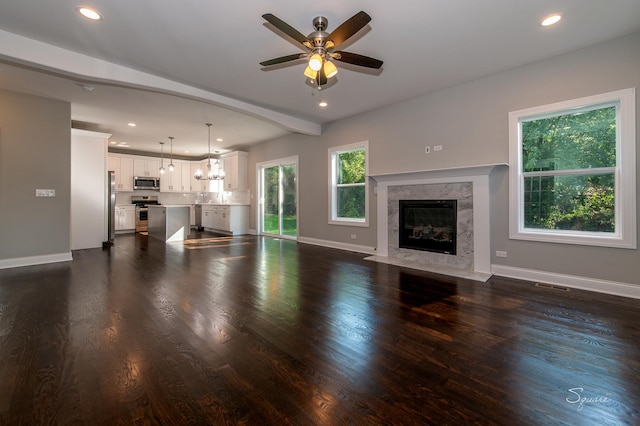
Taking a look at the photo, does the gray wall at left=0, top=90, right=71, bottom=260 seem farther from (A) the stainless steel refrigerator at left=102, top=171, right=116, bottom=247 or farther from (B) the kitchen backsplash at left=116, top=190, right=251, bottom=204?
(B) the kitchen backsplash at left=116, top=190, right=251, bottom=204

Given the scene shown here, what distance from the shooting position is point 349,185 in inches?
235

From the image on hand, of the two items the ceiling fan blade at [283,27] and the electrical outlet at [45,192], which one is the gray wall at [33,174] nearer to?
the electrical outlet at [45,192]

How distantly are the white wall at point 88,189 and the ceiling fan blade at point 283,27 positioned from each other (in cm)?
594

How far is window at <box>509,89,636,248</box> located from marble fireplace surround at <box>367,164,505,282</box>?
15.0 inches

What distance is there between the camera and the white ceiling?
2.58 meters

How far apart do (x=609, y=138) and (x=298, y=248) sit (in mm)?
5192

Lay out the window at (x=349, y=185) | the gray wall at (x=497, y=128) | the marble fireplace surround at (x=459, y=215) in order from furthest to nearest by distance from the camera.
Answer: the window at (x=349, y=185)
the marble fireplace surround at (x=459, y=215)
the gray wall at (x=497, y=128)

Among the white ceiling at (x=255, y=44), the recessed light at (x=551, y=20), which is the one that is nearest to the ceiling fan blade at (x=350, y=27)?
the white ceiling at (x=255, y=44)

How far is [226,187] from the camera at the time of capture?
367 inches

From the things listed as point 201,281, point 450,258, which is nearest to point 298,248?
point 201,281

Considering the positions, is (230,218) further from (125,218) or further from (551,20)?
(551,20)

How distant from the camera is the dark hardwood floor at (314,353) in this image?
138 centimetres

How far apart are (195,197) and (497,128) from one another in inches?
414

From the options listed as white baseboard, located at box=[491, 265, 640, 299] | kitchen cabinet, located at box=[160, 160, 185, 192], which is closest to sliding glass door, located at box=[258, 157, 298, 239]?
kitchen cabinet, located at box=[160, 160, 185, 192]
